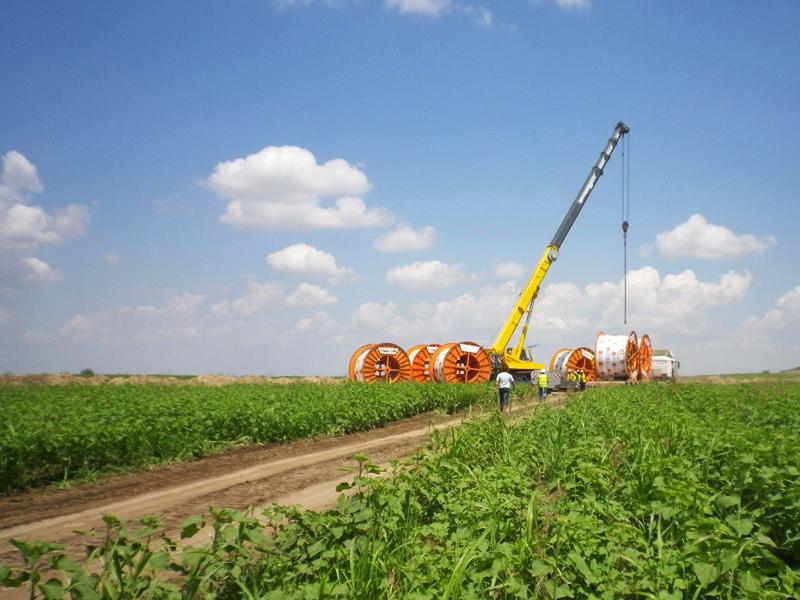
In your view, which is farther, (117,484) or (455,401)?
(455,401)

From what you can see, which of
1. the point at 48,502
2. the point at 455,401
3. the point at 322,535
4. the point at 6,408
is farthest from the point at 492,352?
the point at 322,535

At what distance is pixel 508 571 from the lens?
516 centimetres

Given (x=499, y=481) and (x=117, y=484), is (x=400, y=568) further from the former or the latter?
(x=117, y=484)

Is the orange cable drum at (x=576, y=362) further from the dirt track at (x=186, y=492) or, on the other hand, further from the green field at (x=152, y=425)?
the dirt track at (x=186, y=492)

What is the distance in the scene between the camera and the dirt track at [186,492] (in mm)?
9258

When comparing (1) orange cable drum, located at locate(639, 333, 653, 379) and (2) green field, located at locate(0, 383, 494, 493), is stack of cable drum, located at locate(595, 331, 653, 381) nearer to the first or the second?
(1) orange cable drum, located at locate(639, 333, 653, 379)

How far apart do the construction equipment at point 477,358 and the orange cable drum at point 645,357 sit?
877 centimetres

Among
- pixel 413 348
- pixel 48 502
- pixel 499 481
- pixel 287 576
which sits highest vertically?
pixel 413 348

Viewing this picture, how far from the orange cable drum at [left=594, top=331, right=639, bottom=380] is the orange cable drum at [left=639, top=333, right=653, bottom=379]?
2.30 metres

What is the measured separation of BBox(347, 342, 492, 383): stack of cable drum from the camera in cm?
3394

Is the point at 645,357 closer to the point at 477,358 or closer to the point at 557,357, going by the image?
the point at 557,357

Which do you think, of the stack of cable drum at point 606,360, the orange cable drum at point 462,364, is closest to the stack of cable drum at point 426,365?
the orange cable drum at point 462,364

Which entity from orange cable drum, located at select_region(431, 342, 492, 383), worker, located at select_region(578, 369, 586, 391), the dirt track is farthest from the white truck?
the dirt track

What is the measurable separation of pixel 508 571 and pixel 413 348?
106 feet
